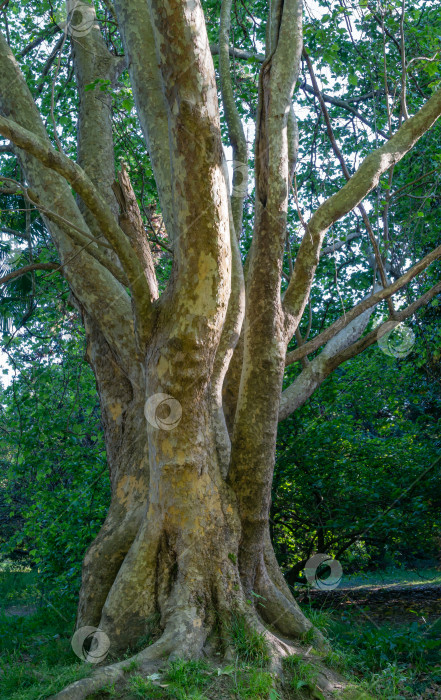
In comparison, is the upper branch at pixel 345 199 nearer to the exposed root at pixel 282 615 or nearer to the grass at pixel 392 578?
the exposed root at pixel 282 615

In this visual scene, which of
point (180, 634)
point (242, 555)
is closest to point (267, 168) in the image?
point (242, 555)

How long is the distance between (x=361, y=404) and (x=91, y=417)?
15.1ft

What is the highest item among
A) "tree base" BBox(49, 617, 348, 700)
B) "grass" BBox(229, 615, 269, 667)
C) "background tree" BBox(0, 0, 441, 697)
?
"background tree" BBox(0, 0, 441, 697)

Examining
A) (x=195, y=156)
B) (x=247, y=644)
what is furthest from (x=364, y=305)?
(x=247, y=644)

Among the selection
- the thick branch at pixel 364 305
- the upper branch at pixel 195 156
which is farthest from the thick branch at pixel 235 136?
the upper branch at pixel 195 156

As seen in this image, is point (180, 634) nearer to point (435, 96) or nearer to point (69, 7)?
point (435, 96)

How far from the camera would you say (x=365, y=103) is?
8.88m

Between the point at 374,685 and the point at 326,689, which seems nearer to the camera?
the point at 326,689

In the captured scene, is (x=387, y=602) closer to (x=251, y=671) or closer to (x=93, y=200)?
(x=251, y=671)

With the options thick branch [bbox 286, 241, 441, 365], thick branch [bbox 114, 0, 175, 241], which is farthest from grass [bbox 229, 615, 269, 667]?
thick branch [bbox 114, 0, 175, 241]

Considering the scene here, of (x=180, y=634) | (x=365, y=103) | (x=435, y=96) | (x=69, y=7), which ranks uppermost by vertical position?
(x=365, y=103)

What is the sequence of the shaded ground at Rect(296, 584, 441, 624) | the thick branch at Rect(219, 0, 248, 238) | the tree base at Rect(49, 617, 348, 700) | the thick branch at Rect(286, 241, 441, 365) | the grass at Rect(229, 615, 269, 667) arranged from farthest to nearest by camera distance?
the shaded ground at Rect(296, 584, 441, 624), the thick branch at Rect(286, 241, 441, 365), the thick branch at Rect(219, 0, 248, 238), the grass at Rect(229, 615, 269, 667), the tree base at Rect(49, 617, 348, 700)

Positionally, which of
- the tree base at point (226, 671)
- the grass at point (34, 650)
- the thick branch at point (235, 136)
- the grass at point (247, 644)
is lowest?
the grass at point (34, 650)

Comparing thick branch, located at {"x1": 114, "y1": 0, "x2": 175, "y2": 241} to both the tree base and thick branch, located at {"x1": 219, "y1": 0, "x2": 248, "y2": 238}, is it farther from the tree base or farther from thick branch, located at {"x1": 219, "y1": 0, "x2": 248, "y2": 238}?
the tree base
